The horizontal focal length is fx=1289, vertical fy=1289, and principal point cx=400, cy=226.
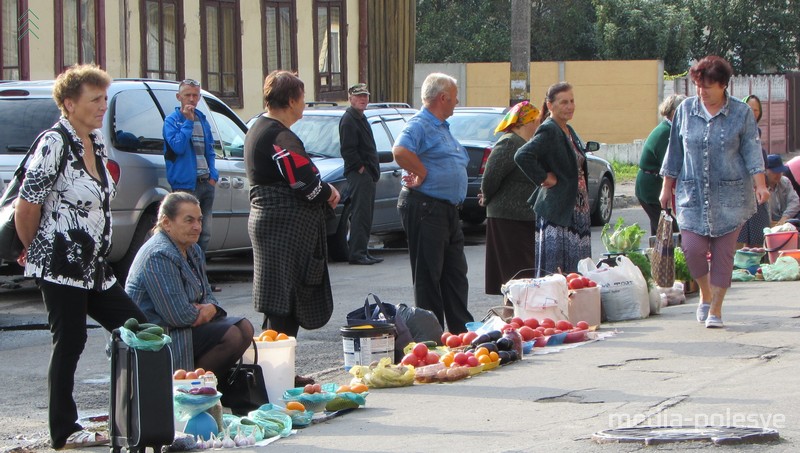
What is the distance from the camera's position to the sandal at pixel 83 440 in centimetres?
632

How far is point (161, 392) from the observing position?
5.87 meters

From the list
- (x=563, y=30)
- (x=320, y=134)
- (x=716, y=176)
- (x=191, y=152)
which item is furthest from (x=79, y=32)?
(x=563, y=30)

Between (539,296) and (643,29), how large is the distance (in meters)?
29.8

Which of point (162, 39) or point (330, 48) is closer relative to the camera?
point (162, 39)

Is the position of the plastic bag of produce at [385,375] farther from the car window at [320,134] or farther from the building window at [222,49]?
the building window at [222,49]

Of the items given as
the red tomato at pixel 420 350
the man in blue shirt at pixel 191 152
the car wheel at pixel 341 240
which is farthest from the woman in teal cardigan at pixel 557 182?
the car wheel at pixel 341 240

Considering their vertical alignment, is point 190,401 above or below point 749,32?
below

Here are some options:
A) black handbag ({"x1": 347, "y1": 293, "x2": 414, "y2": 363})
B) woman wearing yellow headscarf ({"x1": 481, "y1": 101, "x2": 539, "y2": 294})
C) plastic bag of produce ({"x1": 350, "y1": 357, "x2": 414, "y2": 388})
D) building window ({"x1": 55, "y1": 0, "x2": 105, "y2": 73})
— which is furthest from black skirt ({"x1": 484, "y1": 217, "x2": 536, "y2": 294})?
building window ({"x1": 55, "y1": 0, "x2": 105, "y2": 73})

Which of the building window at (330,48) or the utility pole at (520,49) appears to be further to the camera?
the building window at (330,48)

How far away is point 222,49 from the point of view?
24.1 m

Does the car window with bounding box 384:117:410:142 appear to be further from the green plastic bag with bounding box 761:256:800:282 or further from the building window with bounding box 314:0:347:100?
the building window with bounding box 314:0:347:100

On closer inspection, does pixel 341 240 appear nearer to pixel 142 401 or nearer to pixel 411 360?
pixel 411 360

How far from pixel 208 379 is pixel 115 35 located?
15720 mm

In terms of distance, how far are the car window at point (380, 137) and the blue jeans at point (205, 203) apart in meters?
3.58
